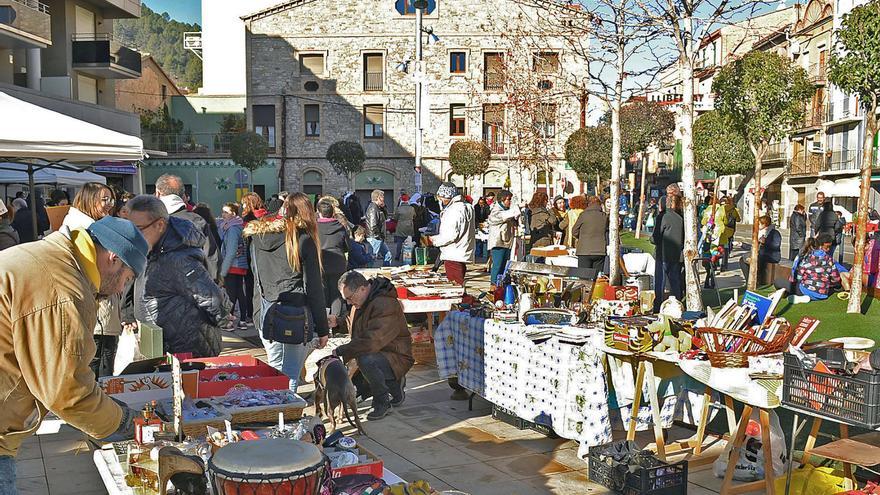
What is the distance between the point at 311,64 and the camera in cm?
4584

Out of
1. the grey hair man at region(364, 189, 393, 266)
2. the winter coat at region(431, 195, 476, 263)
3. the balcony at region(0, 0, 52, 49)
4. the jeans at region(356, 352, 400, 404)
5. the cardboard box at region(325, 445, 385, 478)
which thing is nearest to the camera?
the cardboard box at region(325, 445, 385, 478)

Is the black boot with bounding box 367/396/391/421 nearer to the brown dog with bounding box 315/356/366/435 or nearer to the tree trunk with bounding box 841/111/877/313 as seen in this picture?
the brown dog with bounding box 315/356/366/435

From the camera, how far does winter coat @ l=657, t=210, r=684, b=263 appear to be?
12.6 m

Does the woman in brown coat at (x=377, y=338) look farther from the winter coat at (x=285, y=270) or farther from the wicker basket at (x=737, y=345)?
the wicker basket at (x=737, y=345)

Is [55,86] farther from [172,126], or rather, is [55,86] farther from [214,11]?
[214,11]

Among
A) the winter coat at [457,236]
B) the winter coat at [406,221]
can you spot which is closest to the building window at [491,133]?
the winter coat at [406,221]

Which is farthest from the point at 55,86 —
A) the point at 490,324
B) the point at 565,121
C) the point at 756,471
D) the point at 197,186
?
the point at 756,471

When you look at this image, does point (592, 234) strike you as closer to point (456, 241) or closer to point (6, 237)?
point (456, 241)

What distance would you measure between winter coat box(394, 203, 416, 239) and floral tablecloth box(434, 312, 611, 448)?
34.5ft

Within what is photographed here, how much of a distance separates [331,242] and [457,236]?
239 cm

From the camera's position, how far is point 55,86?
29203 mm

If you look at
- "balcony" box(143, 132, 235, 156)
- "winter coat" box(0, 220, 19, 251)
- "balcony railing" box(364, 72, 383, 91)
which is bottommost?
"winter coat" box(0, 220, 19, 251)

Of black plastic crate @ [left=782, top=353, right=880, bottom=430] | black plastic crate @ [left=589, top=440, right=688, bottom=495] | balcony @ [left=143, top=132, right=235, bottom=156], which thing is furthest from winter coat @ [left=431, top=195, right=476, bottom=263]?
balcony @ [left=143, top=132, right=235, bottom=156]

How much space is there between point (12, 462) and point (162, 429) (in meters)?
1.74
